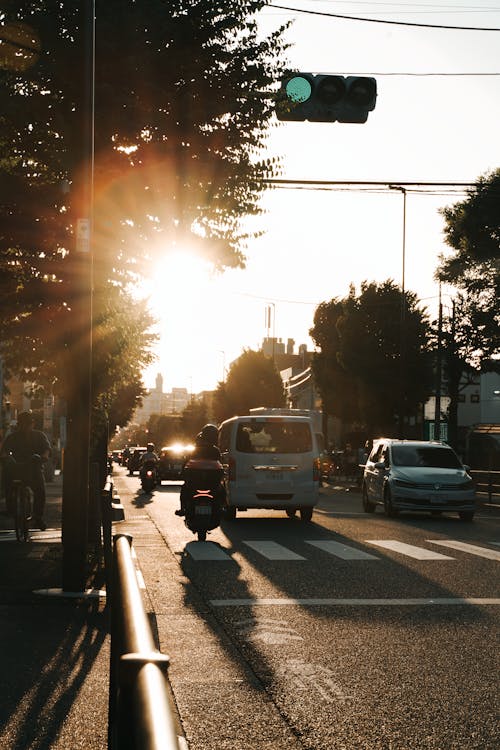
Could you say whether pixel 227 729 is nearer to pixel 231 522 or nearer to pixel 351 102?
pixel 351 102

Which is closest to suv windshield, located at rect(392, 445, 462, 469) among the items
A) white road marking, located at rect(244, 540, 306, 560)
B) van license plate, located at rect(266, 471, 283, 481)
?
van license plate, located at rect(266, 471, 283, 481)

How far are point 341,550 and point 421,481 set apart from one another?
7.75m

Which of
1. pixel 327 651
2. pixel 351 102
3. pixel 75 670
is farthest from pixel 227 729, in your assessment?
pixel 351 102

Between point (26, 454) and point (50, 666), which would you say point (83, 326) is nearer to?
point (50, 666)

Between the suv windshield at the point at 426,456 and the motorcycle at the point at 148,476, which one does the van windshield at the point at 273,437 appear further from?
the motorcycle at the point at 148,476

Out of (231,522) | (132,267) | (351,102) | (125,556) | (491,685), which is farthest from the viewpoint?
(231,522)

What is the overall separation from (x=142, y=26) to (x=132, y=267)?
10.9ft

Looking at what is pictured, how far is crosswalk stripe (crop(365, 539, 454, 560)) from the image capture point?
14.6 metres

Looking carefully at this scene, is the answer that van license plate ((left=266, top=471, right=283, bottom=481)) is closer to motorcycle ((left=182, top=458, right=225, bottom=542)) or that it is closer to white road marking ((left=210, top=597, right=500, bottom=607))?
motorcycle ((left=182, top=458, right=225, bottom=542))

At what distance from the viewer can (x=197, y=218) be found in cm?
1658

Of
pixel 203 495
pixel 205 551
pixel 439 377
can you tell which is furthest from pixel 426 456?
pixel 439 377

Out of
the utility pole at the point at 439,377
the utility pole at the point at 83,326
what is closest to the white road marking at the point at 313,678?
the utility pole at the point at 83,326

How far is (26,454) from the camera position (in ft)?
53.5

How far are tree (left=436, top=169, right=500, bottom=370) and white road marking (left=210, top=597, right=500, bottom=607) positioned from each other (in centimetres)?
3740
